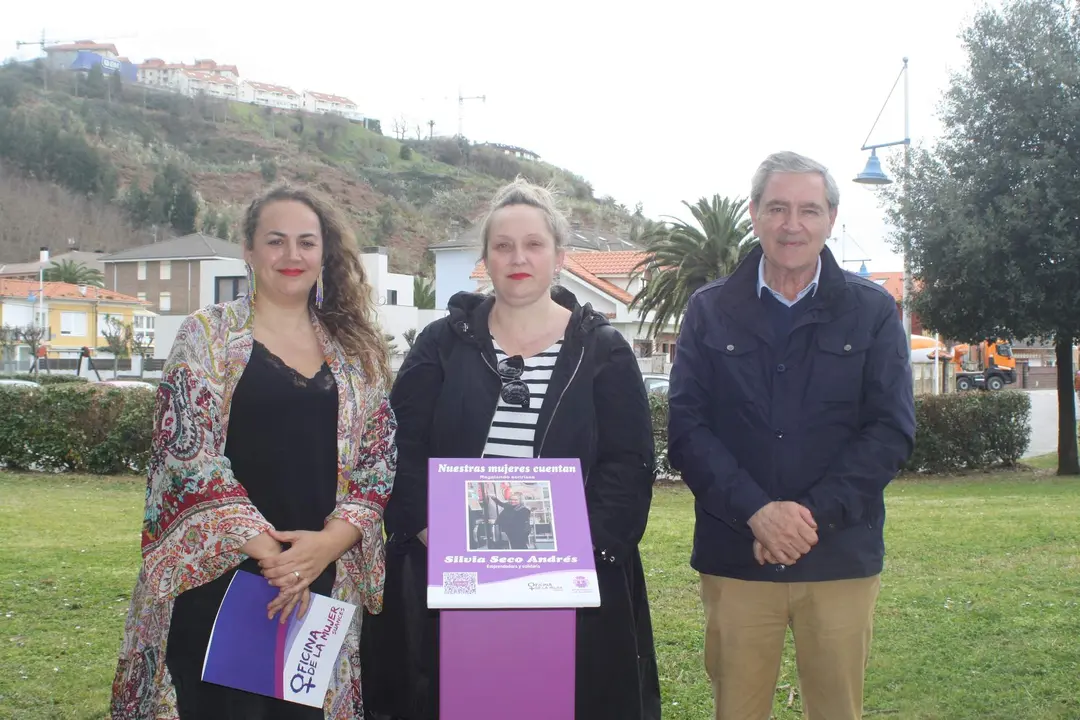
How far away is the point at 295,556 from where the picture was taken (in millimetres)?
3004

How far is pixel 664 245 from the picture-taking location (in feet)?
101

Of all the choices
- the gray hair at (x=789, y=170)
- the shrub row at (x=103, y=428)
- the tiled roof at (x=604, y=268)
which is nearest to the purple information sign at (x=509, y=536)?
the gray hair at (x=789, y=170)

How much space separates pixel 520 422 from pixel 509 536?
606mm

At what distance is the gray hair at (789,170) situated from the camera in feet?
11.3

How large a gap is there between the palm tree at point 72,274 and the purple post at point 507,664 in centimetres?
7818

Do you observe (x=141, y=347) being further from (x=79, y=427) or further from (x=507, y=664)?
(x=507, y=664)

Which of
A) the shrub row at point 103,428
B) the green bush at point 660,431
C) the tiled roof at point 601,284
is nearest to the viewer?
the green bush at point 660,431

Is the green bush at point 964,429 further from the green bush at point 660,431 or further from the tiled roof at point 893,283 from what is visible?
the green bush at point 660,431

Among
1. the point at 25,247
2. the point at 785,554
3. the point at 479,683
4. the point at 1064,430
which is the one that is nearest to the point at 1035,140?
the point at 1064,430

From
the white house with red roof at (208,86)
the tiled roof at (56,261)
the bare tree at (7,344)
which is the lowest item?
the bare tree at (7,344)

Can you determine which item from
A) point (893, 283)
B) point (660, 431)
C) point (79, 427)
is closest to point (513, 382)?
point (660, 431)

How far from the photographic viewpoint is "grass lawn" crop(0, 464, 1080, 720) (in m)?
4.87

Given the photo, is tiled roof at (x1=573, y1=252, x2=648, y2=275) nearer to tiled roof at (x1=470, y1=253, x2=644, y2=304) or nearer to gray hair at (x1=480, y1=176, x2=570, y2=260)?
tiled roof at (x1=470, y1=253, x2=644, y2=304)

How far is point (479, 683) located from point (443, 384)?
1.05 metres
